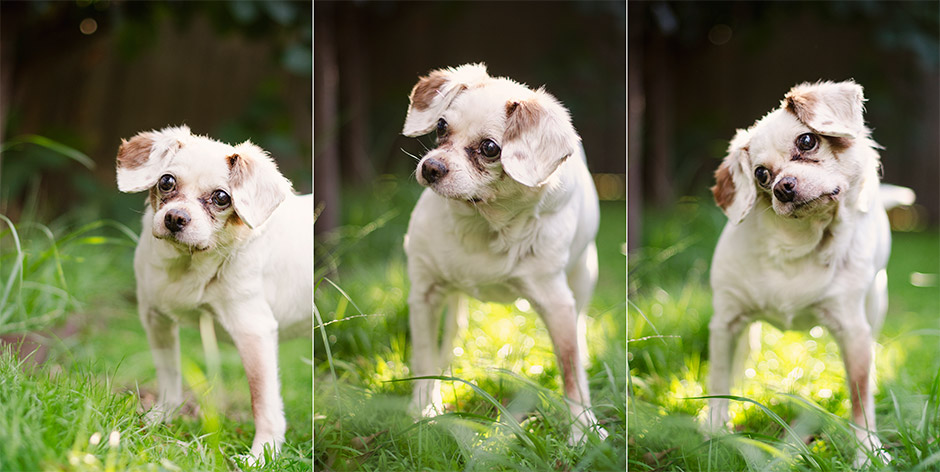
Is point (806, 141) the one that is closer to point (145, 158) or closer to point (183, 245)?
point (183, 245)

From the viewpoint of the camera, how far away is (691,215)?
4938mm

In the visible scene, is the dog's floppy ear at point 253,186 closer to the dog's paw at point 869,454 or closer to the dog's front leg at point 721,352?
the dog's front leg at point 721,352

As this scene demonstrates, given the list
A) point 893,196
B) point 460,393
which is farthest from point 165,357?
point 893,196

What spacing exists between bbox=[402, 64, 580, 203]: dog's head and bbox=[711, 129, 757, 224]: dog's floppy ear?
0.56 metres

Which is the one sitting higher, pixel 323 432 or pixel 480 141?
pixel 480 141

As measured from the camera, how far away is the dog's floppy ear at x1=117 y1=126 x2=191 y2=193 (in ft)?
7.90

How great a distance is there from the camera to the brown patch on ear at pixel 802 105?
2.45 meters

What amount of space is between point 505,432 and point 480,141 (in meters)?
0.96

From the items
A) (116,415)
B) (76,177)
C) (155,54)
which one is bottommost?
(116,415)

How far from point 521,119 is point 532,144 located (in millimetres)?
83

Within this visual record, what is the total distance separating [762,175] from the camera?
2.52 metres

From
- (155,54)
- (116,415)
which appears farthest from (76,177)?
(116,415)

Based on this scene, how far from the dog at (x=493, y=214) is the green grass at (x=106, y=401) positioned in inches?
19.6

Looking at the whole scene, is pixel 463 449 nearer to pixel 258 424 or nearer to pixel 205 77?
pixel 258 424
